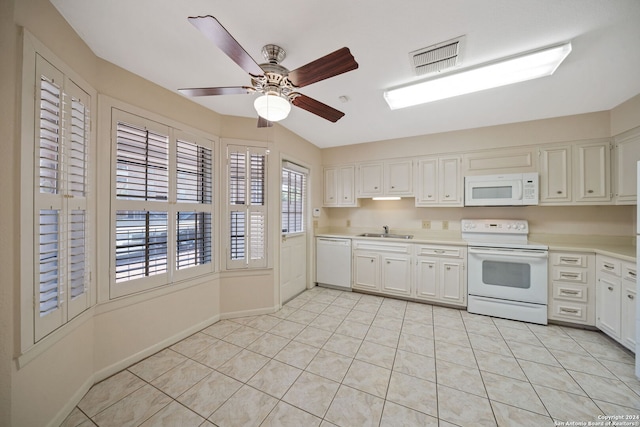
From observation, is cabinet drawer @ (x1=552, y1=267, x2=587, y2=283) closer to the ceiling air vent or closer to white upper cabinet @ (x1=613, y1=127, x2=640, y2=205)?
white upper cabinet @ (x1=613, y1=127, x2=640, y2=205)

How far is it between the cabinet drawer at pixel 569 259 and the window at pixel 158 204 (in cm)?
404

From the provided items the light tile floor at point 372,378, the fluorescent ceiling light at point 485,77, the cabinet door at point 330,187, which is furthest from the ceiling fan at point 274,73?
the cabinet door at point 330,187

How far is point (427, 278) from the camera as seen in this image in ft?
10.5

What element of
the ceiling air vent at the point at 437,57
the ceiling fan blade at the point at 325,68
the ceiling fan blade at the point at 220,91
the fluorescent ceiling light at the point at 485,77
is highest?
the ceiling air vent at the point at 437,57

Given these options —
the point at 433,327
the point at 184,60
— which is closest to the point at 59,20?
the point at 184,60

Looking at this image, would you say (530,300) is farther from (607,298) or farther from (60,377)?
(60,377)

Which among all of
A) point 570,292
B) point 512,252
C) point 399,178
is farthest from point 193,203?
point 570,292

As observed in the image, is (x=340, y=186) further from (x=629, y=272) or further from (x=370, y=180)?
(x=629, y=272)

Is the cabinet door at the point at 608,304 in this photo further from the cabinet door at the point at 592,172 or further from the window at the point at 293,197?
the window at the point at 293,197

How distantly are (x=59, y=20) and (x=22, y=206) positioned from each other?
1191 millimetres

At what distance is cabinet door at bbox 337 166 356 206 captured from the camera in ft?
13.1

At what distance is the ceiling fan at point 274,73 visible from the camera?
1.13m

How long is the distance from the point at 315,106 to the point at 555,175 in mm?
3256

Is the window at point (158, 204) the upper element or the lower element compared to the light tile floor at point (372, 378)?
upper
